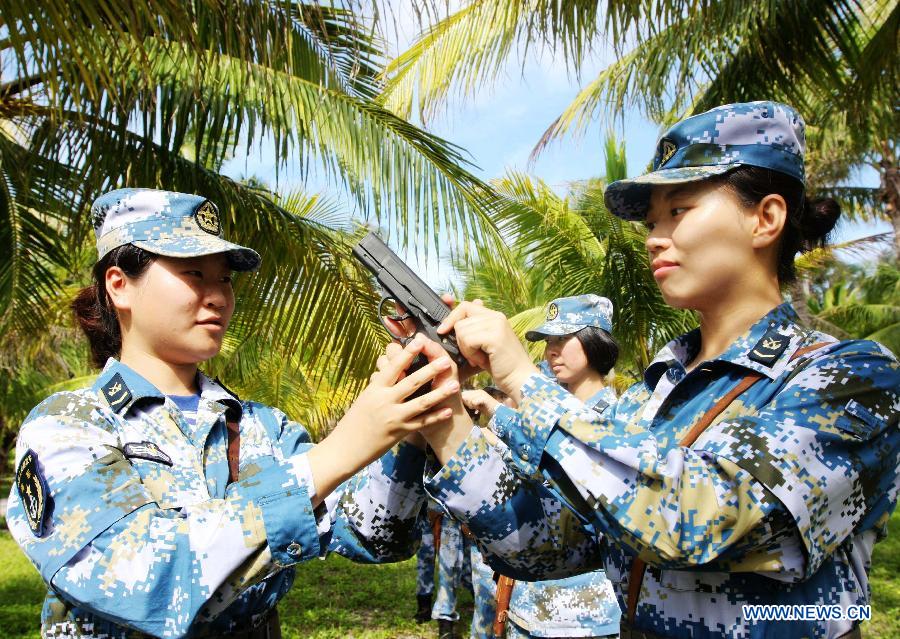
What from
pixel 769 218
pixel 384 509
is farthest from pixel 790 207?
pixel 384 509

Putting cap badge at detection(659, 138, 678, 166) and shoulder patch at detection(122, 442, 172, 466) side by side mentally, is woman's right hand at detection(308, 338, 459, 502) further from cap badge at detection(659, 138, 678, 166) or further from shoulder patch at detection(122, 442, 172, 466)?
cap badge at detection(659, 138, 678, 166)

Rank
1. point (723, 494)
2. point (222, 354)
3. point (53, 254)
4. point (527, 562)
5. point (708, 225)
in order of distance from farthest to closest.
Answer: point (222, 354)
point (53, 254)
point (527, 562)
point (708, 225)
point (723, 494)

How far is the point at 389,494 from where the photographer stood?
187cm

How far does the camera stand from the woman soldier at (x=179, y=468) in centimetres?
138

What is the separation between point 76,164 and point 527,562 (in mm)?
4281

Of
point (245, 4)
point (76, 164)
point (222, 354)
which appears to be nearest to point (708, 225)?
point (245, 4)

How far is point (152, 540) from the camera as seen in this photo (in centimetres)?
138

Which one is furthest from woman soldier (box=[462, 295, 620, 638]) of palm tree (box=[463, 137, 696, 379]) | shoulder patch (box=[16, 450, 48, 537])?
palm tree (box=[463, 137, 696, 379])

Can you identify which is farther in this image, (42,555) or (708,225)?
(708,225)

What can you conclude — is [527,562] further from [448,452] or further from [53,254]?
[53,254]

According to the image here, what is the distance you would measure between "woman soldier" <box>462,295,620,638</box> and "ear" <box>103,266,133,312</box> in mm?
1804

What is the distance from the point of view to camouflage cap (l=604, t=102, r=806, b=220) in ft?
5.36

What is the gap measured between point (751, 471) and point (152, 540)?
112cm

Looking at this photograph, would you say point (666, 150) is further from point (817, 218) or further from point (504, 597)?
point (504, 597)
